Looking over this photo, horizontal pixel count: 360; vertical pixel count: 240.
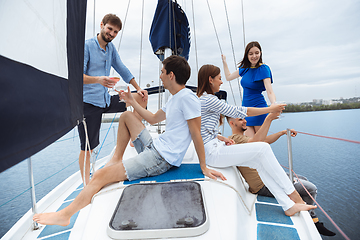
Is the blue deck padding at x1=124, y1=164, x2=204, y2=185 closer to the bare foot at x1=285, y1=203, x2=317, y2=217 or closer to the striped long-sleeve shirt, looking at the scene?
the striped long-sleeve shirt

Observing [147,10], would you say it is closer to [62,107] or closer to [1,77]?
[62,107]

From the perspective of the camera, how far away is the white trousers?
3.82 feet

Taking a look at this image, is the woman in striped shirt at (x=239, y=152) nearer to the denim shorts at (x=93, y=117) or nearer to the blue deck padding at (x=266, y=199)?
the blue deck padding at (x=266, y=199)

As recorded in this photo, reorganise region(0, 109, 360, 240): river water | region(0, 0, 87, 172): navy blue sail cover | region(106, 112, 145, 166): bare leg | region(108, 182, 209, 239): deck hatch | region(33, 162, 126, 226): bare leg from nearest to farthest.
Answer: region(0, 0, 87, 172): navy blue sail cover, region(108, 182, 209, 239): deck hatch, region(33, 162, 126, 226): bare leg, region(106, 112, 145, 166): bare leg, region(0, 109, 360, 240): river water

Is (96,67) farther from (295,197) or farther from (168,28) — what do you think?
(295,197)

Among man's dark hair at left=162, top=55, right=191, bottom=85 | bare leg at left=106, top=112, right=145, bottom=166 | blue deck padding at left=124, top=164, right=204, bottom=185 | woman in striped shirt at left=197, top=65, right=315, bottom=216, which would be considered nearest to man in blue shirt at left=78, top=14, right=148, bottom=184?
bare leg at left=106, top=112, right=145, bottom=166

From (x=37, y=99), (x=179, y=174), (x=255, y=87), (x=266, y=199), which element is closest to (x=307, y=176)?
(x=255, y=87)

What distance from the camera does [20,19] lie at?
45 centimetres

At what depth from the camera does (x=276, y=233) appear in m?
1.02

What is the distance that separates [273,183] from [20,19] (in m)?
1.32

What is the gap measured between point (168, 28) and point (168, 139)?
2063 mm

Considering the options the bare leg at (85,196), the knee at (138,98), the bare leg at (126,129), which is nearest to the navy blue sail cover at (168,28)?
the knee at (138,98)

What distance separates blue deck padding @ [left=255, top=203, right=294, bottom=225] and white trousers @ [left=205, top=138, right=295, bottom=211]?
0.05 m

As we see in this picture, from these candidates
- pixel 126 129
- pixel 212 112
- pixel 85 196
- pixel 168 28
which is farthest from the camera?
pixel 168 28
